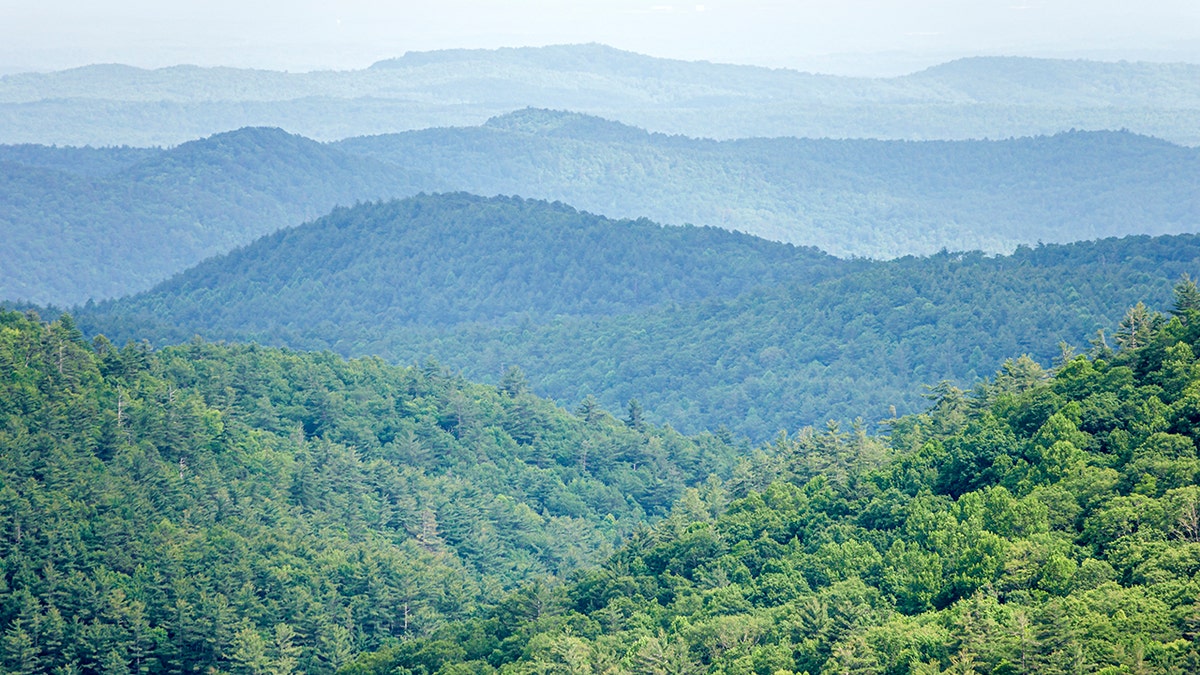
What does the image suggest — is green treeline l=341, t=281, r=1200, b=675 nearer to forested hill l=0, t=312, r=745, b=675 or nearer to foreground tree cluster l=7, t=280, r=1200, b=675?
foreground tree cluster l=7, t=280, r=1200, b=675

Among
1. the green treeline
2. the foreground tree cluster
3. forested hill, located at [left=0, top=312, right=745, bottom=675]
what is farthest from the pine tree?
forested hill, located at [left=0, top=312, right=745, bottom=675]

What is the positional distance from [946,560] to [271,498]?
46.8 meters

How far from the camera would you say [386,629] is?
8050 centimetres

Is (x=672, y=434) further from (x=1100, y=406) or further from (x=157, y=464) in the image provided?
(x=1100, y=406)

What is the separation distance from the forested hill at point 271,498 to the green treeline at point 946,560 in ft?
29.6

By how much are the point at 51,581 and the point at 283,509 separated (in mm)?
18838

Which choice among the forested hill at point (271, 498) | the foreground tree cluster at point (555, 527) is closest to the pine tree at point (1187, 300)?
the foreground tree cluster at point (555, 527)

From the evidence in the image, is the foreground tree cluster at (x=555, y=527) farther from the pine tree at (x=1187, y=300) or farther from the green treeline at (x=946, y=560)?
the pine tree at (x=1187, y=300)

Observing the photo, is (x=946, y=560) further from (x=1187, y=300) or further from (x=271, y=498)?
(x=271, y=498)

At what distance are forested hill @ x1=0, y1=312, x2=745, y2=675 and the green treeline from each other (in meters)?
9.03

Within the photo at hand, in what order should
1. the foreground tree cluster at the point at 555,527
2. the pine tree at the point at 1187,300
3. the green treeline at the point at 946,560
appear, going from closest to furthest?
the green treeline at the point at 946,560, the foreground tree cluster at the point at 555,527, the pine tree at the point at 1187,300

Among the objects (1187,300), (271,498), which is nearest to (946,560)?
(1187,300)

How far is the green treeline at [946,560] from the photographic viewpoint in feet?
142

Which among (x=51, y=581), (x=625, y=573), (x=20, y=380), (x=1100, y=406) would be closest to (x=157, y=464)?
(x=20, y=380)
